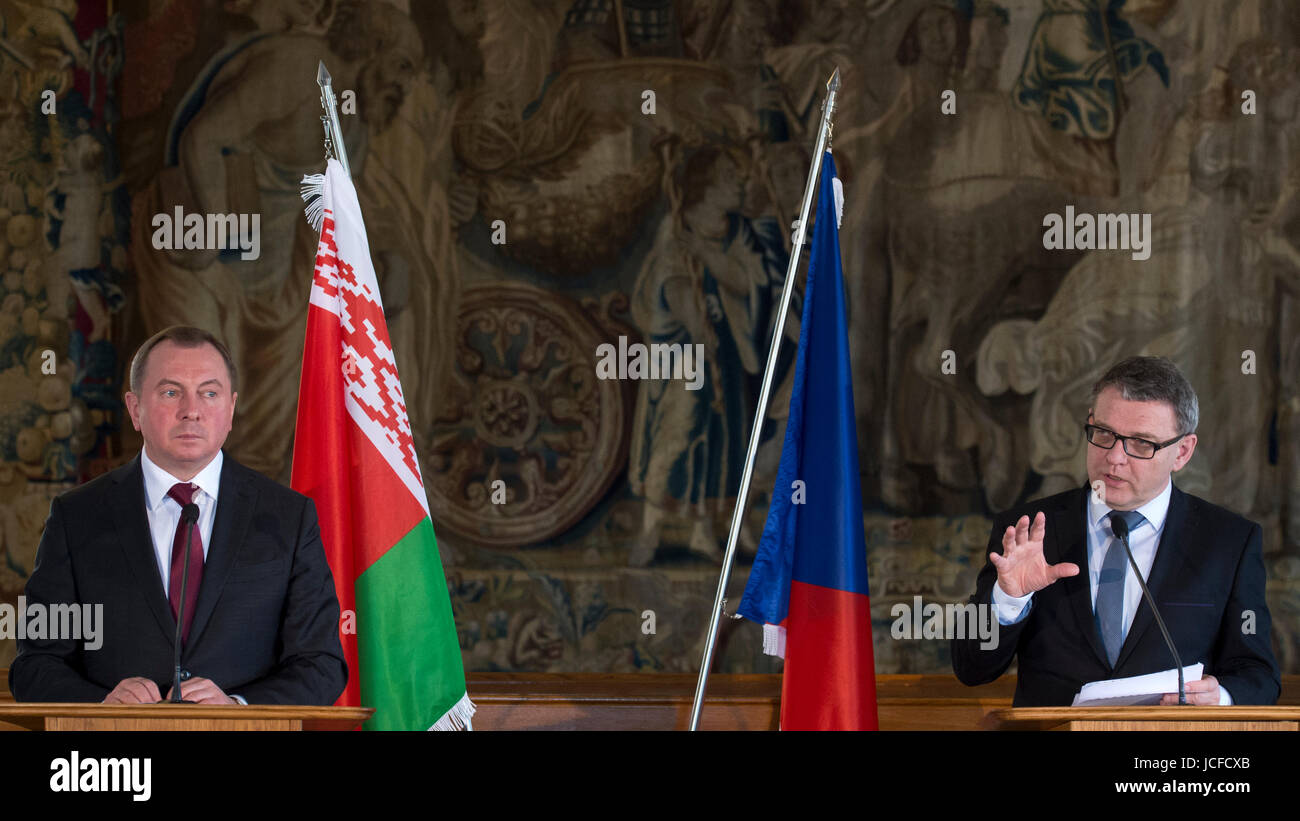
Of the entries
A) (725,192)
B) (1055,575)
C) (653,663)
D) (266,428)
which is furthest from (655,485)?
(1055,575)

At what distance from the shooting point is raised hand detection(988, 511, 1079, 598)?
3906 millimetres

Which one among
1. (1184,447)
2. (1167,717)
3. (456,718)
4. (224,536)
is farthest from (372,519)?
(1167,717)

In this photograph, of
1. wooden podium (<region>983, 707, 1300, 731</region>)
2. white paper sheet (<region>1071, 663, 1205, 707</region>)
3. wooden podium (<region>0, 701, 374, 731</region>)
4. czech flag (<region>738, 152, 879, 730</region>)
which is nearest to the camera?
wooden podium (<region>0, 701, 374, 731</region>)

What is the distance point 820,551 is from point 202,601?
2.59m

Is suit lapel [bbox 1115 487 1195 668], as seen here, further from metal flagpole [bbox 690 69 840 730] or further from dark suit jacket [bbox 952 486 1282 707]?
metal flagpole [bbox 690 69 840 730]

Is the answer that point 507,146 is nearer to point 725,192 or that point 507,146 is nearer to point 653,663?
point 725,192

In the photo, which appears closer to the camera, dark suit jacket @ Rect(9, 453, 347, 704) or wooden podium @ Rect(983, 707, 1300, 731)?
wooden podium @ Rect(983, 707, 1300, 731)

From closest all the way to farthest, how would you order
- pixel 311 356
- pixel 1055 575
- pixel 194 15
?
pixel 1055 575, pixel 311 356, pixel 194 15

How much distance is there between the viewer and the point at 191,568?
13.0 ft

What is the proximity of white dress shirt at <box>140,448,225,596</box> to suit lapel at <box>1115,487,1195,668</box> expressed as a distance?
115 inches

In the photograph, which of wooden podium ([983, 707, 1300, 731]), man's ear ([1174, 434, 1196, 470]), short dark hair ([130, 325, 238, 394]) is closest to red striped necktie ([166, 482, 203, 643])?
short dark hair ([130, 325, 238, 394])

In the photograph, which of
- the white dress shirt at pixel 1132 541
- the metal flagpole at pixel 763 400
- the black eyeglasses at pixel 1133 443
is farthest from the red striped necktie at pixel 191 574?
the black eyeglasses at pixel 1133 443

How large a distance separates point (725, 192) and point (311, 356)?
278 centimetres

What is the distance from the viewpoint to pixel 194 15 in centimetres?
725
